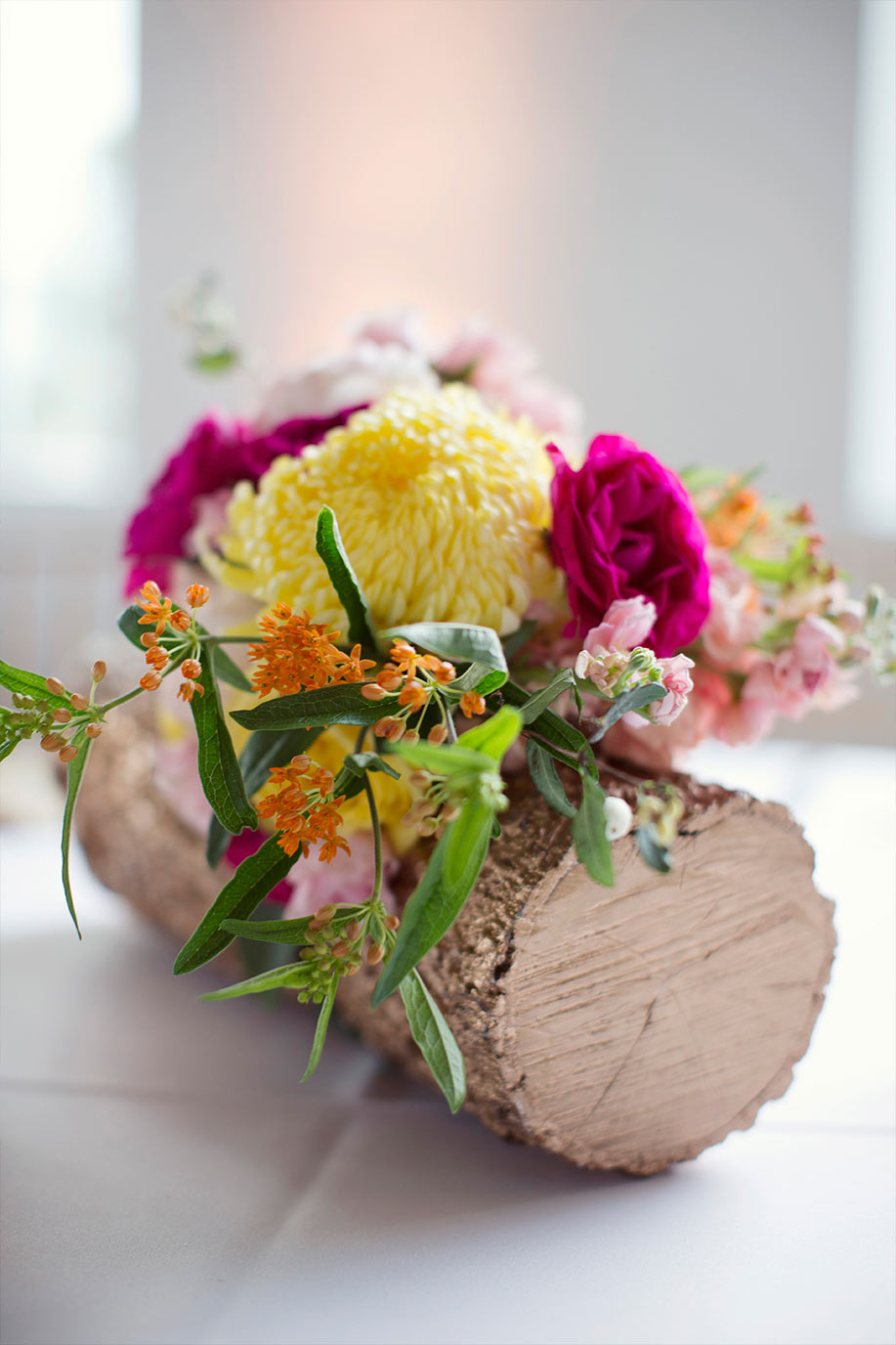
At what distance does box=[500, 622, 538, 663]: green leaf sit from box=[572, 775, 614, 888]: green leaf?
12 centimetres

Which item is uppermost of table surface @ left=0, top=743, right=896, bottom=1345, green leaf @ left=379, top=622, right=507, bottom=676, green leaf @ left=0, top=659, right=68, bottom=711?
green leaf @ left=379, top=622, right=507, bottom=676

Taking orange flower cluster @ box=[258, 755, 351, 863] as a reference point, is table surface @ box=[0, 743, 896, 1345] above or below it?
below

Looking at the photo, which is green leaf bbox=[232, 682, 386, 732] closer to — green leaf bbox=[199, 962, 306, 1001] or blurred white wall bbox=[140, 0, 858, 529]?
green leaf bbox=[199, 962, 306, 1001]

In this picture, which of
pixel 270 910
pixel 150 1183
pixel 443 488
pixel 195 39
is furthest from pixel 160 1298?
pixel 195 39

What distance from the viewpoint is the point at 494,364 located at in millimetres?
710

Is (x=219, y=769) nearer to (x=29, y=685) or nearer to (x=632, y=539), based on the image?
(x=29, y=685)

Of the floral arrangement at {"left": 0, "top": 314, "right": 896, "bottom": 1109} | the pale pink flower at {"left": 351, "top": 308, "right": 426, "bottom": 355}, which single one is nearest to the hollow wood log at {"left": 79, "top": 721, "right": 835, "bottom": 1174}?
the floral arrangement at {"left": 0, "top": 314, "right": 896, "bottom": 1109}

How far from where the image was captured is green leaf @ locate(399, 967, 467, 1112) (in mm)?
339

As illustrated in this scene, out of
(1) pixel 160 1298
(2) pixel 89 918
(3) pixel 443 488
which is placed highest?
(3) pixel 443 488

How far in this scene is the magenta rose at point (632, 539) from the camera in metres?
0.44

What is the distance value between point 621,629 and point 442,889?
15 centimetres

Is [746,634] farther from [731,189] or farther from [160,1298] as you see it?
[731,189]

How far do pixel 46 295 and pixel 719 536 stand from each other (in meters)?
1.73

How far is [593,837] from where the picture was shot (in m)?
0.34
